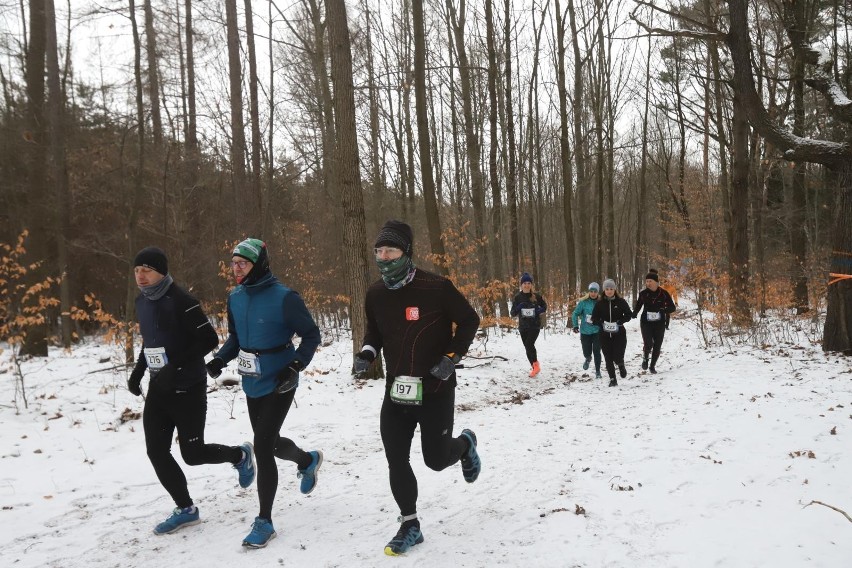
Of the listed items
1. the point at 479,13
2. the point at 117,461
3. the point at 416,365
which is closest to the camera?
the point at 416,365

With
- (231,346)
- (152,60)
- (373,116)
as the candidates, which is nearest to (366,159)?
(373,116)

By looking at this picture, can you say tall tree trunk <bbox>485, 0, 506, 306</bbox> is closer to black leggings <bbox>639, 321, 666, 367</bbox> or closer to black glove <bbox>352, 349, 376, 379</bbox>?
black leggings <bbox>639, 321, 666, 367</bbox>

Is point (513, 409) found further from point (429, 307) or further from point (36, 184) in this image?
point (36, 184)

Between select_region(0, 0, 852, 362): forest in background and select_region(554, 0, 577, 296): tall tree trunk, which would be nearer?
select_region(0, 0, 852, 362): forest in background

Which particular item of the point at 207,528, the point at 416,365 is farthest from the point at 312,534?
the point at 416,365

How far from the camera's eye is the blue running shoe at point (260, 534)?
3.69 metres

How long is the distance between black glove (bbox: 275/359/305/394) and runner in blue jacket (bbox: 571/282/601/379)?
8233 mm

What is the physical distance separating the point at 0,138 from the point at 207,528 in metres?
17.7

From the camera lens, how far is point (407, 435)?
370cm

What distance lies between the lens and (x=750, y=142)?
20125 mm

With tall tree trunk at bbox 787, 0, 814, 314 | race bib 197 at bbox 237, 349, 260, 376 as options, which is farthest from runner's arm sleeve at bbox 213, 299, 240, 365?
tall tree trunk at bbox 787, 0, 814, 314

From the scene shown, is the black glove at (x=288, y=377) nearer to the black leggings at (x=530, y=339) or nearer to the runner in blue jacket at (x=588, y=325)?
the black leggings at (x=530, y=339)

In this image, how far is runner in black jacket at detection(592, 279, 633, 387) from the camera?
10305 mm

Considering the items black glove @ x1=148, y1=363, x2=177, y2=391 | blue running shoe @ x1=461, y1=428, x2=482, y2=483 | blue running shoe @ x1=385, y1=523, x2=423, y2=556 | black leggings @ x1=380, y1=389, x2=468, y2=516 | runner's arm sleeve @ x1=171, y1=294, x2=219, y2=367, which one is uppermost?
runner's arm sleeve @ x1=171, y1=294, x2=219, y2=367
